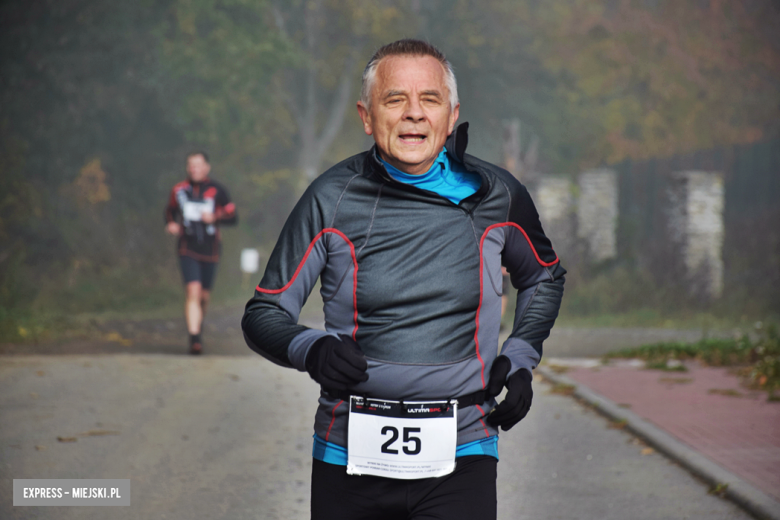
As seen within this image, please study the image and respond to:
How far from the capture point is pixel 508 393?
2.87m

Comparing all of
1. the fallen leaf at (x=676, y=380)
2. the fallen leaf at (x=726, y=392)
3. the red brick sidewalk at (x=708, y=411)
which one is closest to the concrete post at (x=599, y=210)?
the red brick sidewalk at (x=708, y=411)

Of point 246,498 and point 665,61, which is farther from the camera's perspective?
point 665,61

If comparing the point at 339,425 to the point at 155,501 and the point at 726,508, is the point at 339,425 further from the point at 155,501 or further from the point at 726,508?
the point at 726,508

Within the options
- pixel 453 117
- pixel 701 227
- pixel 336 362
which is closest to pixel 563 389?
pixel 453 117

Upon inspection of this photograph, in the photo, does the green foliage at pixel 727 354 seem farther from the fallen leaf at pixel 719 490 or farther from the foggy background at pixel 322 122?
the foggy background at pixel 322 122

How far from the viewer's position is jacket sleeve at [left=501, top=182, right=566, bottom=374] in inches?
122

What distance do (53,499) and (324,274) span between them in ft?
11.1

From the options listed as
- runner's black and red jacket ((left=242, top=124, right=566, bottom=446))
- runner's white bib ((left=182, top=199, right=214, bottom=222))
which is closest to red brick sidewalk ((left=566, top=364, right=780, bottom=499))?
runner's black and red jacket ((left=242, top=124, right=566, bottom=446))

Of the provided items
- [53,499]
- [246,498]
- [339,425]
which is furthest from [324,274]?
[53,499]

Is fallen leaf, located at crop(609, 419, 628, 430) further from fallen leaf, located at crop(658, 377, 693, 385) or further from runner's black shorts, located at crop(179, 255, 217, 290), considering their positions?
runner's black shorts, located at crop(179, 255, 217, 290)

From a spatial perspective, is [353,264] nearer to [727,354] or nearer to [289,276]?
[289,276]

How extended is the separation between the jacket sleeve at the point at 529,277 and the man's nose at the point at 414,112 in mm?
386

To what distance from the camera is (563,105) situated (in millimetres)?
37125

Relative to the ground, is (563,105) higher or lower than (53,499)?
higher
